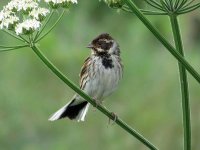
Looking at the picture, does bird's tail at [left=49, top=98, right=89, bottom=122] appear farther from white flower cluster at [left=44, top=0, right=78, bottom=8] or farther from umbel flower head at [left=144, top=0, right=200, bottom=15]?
umbel flower head at [left=144, top=0, right=200, bottom=15]

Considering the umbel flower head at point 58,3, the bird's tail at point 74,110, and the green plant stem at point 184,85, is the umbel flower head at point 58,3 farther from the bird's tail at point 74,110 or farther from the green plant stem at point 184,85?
the bird's tail at point 74,110

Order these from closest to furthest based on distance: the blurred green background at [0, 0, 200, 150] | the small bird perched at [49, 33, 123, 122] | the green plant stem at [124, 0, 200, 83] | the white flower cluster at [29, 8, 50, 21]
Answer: the green plant stem at [124, 0, 200, 83] → the white flower cluster at [29, 8, 50, 21] → the small bird perched at [49, 33, 123, 122] → the blurred green background at [0, 0, 200, 150]

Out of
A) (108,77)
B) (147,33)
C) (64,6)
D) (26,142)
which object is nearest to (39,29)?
(64,6)

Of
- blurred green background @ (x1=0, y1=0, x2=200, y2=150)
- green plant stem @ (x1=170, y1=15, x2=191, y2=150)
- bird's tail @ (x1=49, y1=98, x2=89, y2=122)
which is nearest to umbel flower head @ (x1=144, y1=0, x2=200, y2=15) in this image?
green plant stem @ (x1=170, y1=15, x2=191, y2=150)

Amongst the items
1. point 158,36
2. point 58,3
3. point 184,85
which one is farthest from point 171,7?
point 58,3

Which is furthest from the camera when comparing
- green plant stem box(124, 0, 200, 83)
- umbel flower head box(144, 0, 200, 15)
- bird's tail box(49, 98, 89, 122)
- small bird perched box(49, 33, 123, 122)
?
small bird perched box(49, 33, 123, 122)

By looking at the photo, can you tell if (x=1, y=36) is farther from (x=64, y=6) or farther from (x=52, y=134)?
(x=64, y=6)
